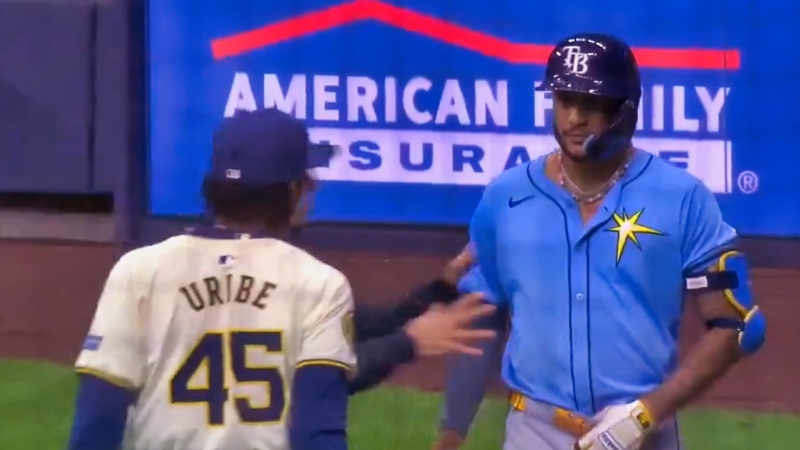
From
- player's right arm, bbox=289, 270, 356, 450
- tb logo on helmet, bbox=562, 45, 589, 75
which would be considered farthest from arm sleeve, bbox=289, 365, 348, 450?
tb logo on helmet, bbox=562, 45, 589, 75

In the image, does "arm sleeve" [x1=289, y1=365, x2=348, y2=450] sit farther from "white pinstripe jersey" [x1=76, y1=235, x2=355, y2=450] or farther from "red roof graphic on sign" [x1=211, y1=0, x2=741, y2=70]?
"red roof graphic on sign" [x1=211, y1=0, x2=741, y2=70]

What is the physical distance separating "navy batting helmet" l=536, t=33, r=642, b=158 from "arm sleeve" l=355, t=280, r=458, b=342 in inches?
17.7

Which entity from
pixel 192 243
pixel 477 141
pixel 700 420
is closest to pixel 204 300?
pixel 192 243

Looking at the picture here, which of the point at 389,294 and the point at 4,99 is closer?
the point at 389,294

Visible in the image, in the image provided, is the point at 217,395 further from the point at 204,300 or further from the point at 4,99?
the point at 4,99

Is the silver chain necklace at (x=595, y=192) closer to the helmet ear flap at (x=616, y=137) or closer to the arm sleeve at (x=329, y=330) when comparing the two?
the helmet ear flap at (x=616, y=137)

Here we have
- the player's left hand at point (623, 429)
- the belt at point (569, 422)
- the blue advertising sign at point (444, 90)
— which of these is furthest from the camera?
the blue advertising sign at point (444, 90)

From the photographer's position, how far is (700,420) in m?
6.21

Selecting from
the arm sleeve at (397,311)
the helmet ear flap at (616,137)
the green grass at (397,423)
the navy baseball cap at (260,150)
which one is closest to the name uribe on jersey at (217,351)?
the navy baseball cap at (260,150)

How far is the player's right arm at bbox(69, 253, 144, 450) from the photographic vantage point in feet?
8.27

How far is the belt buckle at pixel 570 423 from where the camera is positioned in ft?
10.2

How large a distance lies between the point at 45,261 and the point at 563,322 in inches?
186

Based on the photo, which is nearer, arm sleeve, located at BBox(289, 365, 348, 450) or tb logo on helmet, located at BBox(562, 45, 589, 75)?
arm sleeve, located at BBox(289, 365, 348, 450)

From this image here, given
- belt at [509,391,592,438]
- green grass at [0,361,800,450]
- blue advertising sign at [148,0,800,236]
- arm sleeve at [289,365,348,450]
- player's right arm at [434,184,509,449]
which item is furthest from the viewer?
blue advertising sign at [148,0,800,236]
